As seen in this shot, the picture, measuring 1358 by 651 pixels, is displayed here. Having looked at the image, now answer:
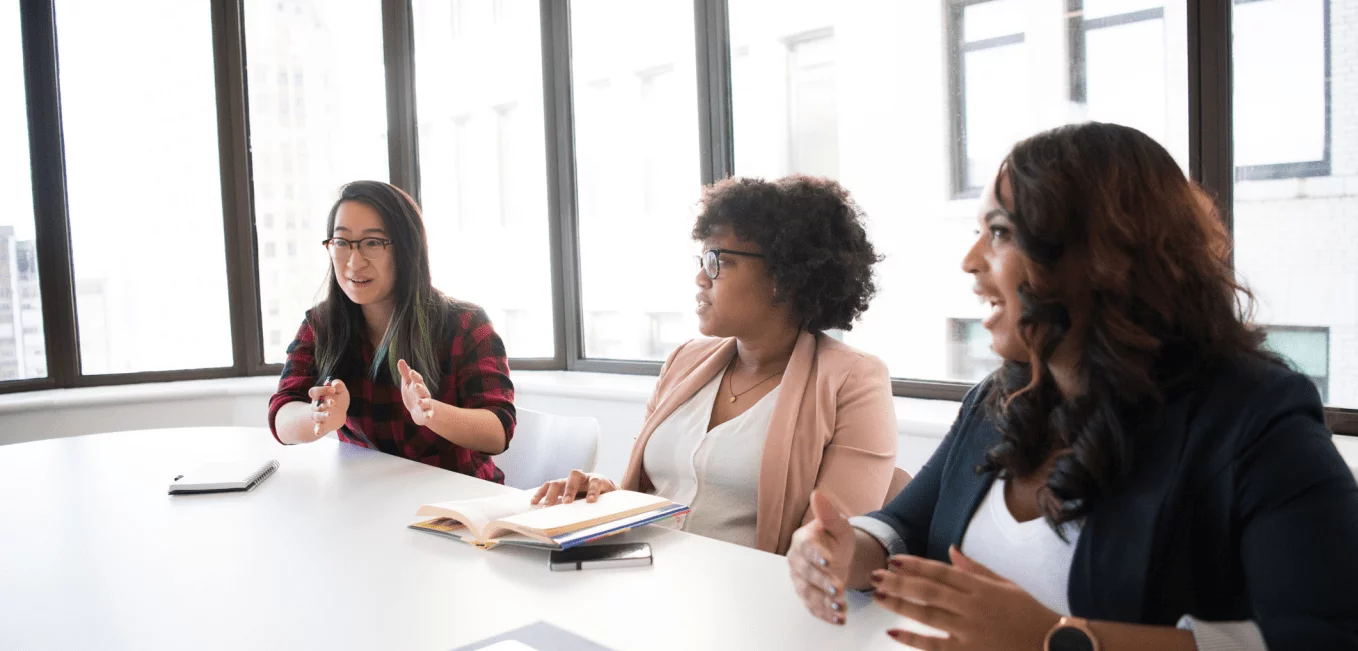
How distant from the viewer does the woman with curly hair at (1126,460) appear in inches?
34.4

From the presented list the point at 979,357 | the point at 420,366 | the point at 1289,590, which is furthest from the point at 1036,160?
the point at 979,357

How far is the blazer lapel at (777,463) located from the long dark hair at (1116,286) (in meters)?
0.69

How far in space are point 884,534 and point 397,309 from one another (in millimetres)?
1609

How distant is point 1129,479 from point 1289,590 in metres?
0.21

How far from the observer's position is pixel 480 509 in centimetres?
155

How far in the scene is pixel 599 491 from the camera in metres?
1.65

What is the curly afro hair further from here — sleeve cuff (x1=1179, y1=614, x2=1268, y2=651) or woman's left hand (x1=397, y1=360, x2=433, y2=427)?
sleeve cuff (x1=1179, y1=614, x2=1268, y2=651)

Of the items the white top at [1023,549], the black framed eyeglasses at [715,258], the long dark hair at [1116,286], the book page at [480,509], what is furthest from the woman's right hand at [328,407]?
the long dark hair at [1116,286]

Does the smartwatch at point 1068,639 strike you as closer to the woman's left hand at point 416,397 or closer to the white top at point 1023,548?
the white top at point 1023,548

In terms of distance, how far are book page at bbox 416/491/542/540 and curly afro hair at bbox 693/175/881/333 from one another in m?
0.76

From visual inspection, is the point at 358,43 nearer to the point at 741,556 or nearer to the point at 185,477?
the point at 185,477

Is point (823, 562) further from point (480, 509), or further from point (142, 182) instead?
point (142, 182)

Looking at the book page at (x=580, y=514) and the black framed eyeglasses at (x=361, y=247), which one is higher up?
the black framed eyeglasses at (x=361, y=247)

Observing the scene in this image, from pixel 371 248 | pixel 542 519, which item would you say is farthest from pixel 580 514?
pixel 371 248
